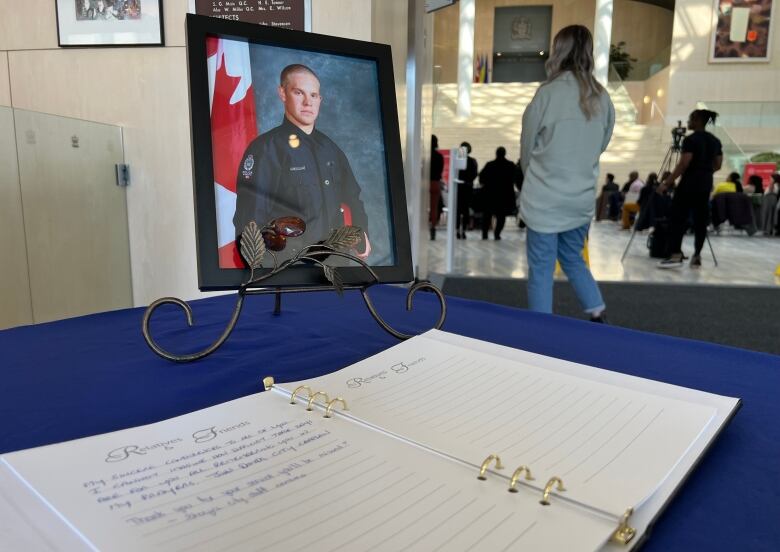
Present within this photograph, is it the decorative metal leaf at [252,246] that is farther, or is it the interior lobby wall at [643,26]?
the interior lobby wall at [643,26]

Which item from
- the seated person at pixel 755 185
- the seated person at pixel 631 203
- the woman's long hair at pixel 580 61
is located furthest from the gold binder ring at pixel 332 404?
the seated person at pixel 755 185

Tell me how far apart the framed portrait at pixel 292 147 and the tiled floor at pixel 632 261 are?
345 centimetres

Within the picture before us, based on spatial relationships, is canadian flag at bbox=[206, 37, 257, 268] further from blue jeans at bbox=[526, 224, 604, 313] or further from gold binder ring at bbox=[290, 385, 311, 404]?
blue jeans at bbox=[526, 224, 604, 313]

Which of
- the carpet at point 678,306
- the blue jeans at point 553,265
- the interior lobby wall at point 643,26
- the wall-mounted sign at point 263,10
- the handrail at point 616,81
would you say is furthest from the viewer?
the interior lobby wall at point 643,26

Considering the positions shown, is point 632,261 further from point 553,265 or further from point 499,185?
point 553,265

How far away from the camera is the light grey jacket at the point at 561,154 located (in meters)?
1.86

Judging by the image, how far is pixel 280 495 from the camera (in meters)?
0.27

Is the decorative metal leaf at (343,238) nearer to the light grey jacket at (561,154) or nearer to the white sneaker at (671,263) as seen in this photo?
the light grey jacket at (561,154)

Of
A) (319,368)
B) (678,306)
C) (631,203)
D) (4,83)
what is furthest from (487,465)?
(631,203)

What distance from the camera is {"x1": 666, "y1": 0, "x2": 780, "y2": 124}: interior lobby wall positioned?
11656 mm

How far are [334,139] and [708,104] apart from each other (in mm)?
13110

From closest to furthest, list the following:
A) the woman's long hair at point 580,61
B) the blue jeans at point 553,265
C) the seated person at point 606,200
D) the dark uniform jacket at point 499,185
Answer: the woman's long hair at point 580,61, the blue jeans at point 553,265, the dark uniform jacket at point 499,185, the seated person at point 606,200

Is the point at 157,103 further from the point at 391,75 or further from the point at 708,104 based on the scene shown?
the point at 708,104

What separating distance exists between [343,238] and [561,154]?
4.98 ft
